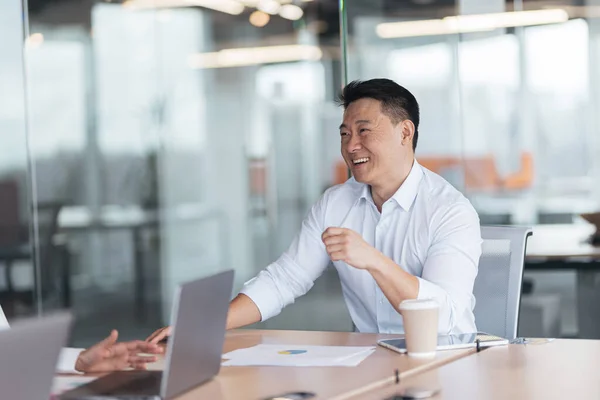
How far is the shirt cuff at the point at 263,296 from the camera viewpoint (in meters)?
2.73

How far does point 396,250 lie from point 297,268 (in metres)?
0.34

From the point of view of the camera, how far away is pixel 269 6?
6.14m

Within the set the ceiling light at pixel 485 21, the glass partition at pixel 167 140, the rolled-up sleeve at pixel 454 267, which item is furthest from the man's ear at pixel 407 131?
the glass partition at pixel 167 140

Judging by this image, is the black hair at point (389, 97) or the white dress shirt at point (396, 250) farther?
the black hair at point (389, 97)

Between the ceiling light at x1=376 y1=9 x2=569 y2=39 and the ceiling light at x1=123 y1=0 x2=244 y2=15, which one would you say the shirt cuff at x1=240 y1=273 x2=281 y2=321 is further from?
the ceiling light at x1=123 y1=0 x2=244 y2=15

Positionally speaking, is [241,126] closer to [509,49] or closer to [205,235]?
[205,235]

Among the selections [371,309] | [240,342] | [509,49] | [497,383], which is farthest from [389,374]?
[509,49]

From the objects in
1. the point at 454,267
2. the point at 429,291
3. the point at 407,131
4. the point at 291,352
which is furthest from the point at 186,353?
the point at 407,131

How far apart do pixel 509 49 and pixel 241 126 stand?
7.08 ft

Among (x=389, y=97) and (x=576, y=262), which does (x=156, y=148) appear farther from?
(x=389, y=97)

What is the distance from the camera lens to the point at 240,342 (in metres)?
2.34

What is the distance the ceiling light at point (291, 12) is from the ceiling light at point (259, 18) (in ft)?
0.37

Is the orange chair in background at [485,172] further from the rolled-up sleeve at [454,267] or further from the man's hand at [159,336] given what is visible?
the man's hand at [159,336]

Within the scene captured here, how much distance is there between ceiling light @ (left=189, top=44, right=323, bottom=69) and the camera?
612cm
